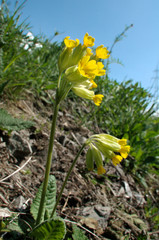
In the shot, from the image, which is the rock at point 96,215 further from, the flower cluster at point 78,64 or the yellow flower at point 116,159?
the flower cluster at point 78,64

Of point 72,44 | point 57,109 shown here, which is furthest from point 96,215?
point 72,44

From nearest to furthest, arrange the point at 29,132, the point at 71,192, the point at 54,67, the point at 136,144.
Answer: the point at 71,192, the point at 29,132, the point at 136,144, the point at 54,67

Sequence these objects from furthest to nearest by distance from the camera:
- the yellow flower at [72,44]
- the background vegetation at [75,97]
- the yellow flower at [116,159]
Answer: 1. the background vegetation at [75,97]
2. the yellow flower at [116,159]
3. the yellow flower at [72,44]

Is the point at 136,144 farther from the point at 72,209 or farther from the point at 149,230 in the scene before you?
the point at 72,209

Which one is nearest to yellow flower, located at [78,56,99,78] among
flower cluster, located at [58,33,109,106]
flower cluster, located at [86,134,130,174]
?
flower cluster, located at [58,33,109,106]

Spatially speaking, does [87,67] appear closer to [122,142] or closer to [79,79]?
[79,79]

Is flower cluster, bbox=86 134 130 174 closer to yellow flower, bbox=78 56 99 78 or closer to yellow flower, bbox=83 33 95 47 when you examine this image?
yellow flower, bbox=78 56 99 78

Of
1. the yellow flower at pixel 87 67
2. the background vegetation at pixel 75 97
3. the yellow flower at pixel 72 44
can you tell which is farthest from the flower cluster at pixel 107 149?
the background vegetation at pixel 75 97

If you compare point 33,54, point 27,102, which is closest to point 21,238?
point 27,102
